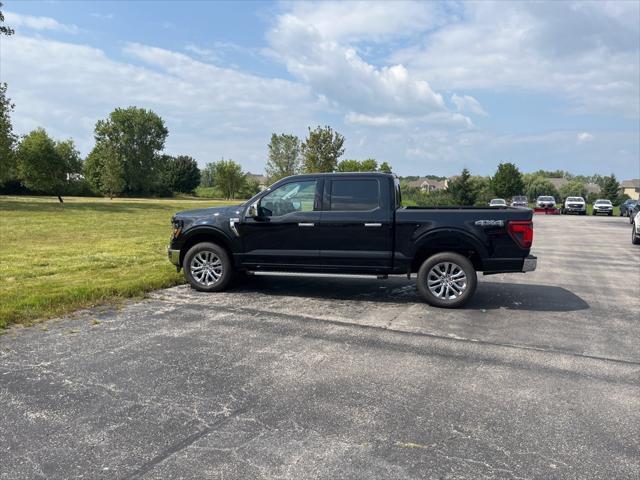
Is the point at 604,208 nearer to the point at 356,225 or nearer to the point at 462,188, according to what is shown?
the point at 462,188

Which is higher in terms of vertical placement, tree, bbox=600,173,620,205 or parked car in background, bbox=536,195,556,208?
tree, bbox=600,173,620,205

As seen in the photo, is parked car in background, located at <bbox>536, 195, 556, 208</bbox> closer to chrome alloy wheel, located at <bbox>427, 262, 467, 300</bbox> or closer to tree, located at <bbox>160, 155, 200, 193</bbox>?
chrome alloy wheel, located at <bbox>427, 262, 467, 300</bbox>

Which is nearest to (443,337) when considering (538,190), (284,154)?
(284,154)

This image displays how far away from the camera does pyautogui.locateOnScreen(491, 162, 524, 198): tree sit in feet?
219

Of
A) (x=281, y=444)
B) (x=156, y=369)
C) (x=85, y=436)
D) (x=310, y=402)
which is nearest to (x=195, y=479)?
(x=281, y=444)

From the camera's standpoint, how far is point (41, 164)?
41562mm

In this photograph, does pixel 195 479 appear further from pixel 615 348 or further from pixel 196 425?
pixel 615 348

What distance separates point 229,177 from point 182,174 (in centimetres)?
1504

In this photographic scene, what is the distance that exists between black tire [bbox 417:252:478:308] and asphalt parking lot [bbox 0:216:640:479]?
0.20 m

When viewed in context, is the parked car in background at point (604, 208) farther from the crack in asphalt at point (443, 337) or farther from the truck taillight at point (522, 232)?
the crack in asphalt at point (443, 337)

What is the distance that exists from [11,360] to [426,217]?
5.27m

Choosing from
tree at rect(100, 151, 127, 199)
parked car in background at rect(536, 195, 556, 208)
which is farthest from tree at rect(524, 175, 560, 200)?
tree at rect(100, 151, 127, 199)

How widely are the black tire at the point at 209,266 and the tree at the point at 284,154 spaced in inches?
1745

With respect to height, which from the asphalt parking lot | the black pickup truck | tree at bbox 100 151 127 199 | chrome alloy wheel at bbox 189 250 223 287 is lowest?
the asphalt parking lot
